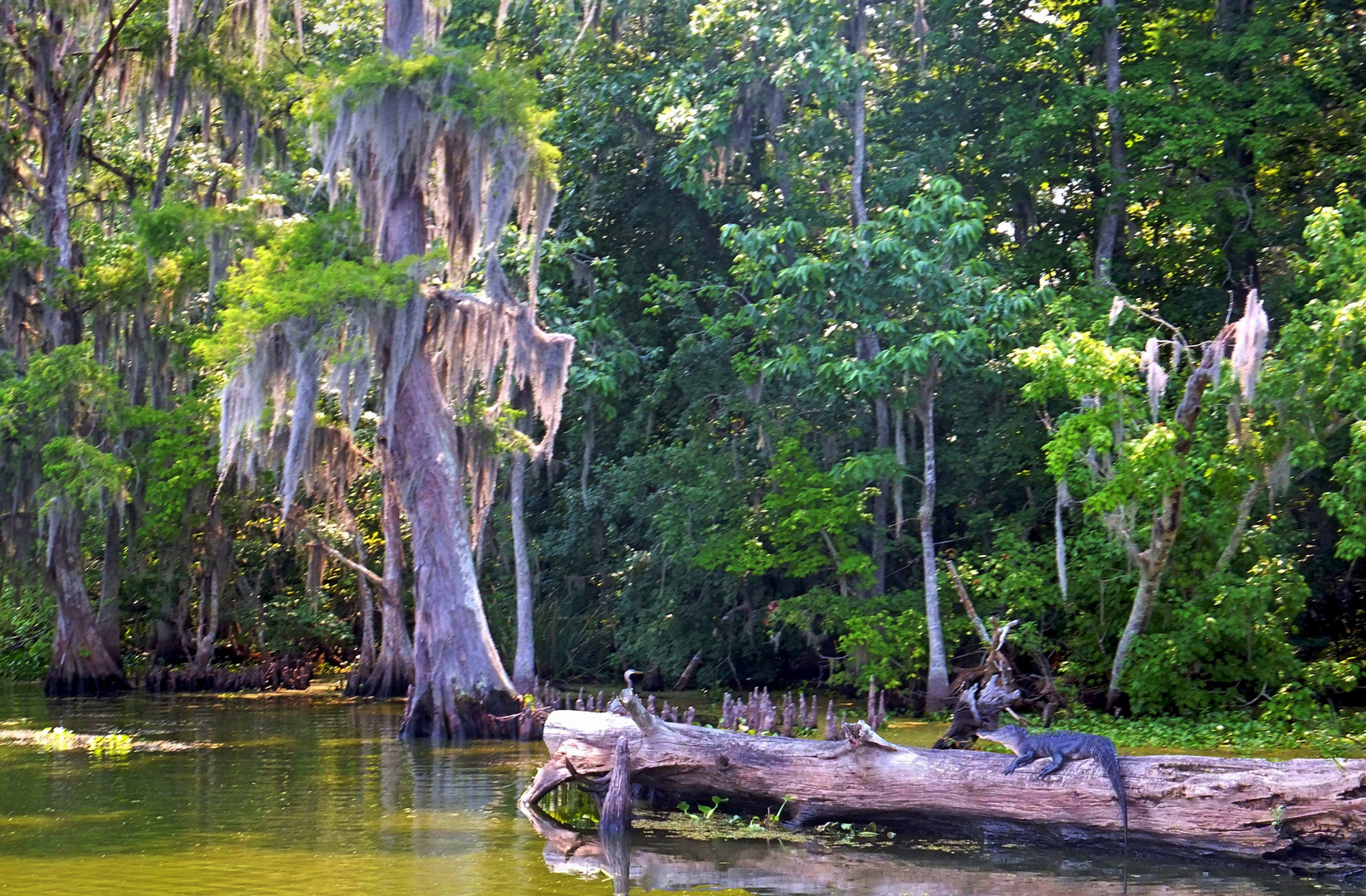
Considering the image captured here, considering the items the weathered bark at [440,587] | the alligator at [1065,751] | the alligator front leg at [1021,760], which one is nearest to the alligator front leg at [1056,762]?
the alligator at [1065,751]

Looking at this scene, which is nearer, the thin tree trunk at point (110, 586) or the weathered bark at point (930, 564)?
the weathered bark at point (930, 564)

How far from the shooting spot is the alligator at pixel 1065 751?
10016mm

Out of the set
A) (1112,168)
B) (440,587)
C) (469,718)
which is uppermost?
(1112,168)

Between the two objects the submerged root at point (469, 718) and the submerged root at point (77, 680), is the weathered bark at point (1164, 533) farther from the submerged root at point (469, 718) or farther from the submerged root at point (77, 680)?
the submerged root at point (77, 680)

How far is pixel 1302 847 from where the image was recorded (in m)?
9.59

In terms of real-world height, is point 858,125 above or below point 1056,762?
above

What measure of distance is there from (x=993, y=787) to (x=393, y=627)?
13.7 meters

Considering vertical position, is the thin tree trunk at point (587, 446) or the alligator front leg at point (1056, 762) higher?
the thin tree trunk at point (587, 446)

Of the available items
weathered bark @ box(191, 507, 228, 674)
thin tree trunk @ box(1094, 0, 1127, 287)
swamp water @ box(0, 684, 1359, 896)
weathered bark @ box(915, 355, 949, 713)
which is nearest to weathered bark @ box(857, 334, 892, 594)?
weathered bark @ box(915, 355, 949, 713)

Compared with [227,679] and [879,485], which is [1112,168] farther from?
[227,679]

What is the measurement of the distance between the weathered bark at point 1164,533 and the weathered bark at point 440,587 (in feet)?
26.7

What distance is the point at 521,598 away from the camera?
840 inches

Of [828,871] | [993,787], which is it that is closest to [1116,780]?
[993,787]

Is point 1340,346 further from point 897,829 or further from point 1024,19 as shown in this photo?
point 1024,19
